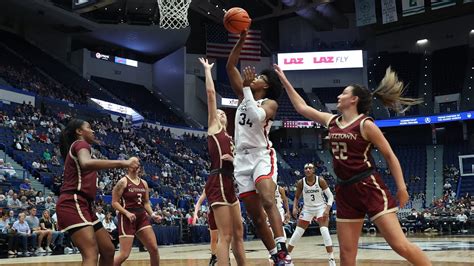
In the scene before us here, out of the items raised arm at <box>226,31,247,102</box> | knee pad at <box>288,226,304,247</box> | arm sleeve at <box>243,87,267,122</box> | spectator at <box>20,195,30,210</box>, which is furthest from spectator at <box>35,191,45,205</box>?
arm sleeve at <box>243,87,267,122</box>

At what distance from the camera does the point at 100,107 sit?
3388 cm

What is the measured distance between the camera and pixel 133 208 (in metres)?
7.77

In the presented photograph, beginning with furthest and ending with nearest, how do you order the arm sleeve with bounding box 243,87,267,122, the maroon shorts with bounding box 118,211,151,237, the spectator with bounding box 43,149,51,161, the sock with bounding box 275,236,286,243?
the spectator with bounding box 43,149,51,161
the maroon shorts with bounding box 118,211,151,237
the arm sleeve with bounding box 243,87,267,122
the sock with bounding box 275,236,286,243

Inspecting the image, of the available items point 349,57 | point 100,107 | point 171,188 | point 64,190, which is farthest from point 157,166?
point 64,190

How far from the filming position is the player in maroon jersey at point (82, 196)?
16.5ft

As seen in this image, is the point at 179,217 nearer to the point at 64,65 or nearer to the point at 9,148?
the point at 9,148

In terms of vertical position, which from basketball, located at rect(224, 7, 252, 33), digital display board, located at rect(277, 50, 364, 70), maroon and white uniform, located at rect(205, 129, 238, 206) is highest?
digital display board, located at rect(277, 50, 364, 70)

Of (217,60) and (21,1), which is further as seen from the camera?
(217,60)

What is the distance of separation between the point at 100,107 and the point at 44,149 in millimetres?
Result: 11450

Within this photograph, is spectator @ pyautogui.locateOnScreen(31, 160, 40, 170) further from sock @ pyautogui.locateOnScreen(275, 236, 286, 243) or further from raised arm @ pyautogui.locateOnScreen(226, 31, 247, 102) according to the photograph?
sock @ pyautogui.locateOnScreen(275, 236, 286, 243)

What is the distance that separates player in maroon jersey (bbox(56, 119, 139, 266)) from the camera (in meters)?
5.04

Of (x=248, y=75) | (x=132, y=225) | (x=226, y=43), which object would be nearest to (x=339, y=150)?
(x=248, y=75)

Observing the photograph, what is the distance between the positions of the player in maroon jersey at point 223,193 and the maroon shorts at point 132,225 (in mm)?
1938

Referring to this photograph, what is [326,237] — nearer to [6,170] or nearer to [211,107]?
[211,107]
